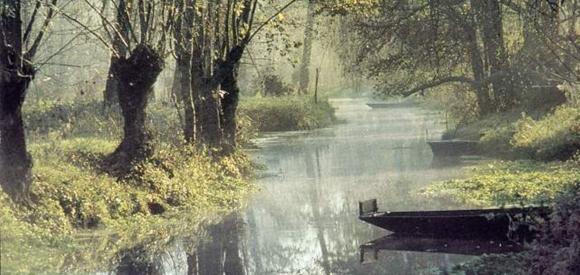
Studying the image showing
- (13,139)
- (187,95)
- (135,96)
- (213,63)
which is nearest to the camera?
(13,139)

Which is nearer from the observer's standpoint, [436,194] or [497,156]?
[436,194]

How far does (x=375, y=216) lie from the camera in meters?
14.8

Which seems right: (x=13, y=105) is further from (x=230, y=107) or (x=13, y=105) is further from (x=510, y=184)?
(x=230, y=107)

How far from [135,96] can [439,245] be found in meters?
8.40

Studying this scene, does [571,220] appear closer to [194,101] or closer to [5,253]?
[5,253]

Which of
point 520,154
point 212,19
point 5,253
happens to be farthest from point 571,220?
point 520,154

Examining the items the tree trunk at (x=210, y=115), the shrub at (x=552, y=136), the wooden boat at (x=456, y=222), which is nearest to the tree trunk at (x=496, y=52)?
the shrub at (x=552, y=136)

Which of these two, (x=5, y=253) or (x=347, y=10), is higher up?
(x=347, y=10)

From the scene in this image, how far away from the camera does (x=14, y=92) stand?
48.9 ft

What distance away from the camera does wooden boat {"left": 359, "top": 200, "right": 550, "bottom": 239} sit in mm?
12273

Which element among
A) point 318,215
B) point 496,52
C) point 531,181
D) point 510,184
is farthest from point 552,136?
point 496,52

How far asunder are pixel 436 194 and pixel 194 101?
845cm

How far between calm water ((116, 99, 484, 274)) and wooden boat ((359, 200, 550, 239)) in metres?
0.54

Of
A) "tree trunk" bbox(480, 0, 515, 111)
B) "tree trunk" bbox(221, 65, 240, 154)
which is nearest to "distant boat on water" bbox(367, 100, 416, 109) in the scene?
"tree trunk" bbox(480, 0, 515, 111)
